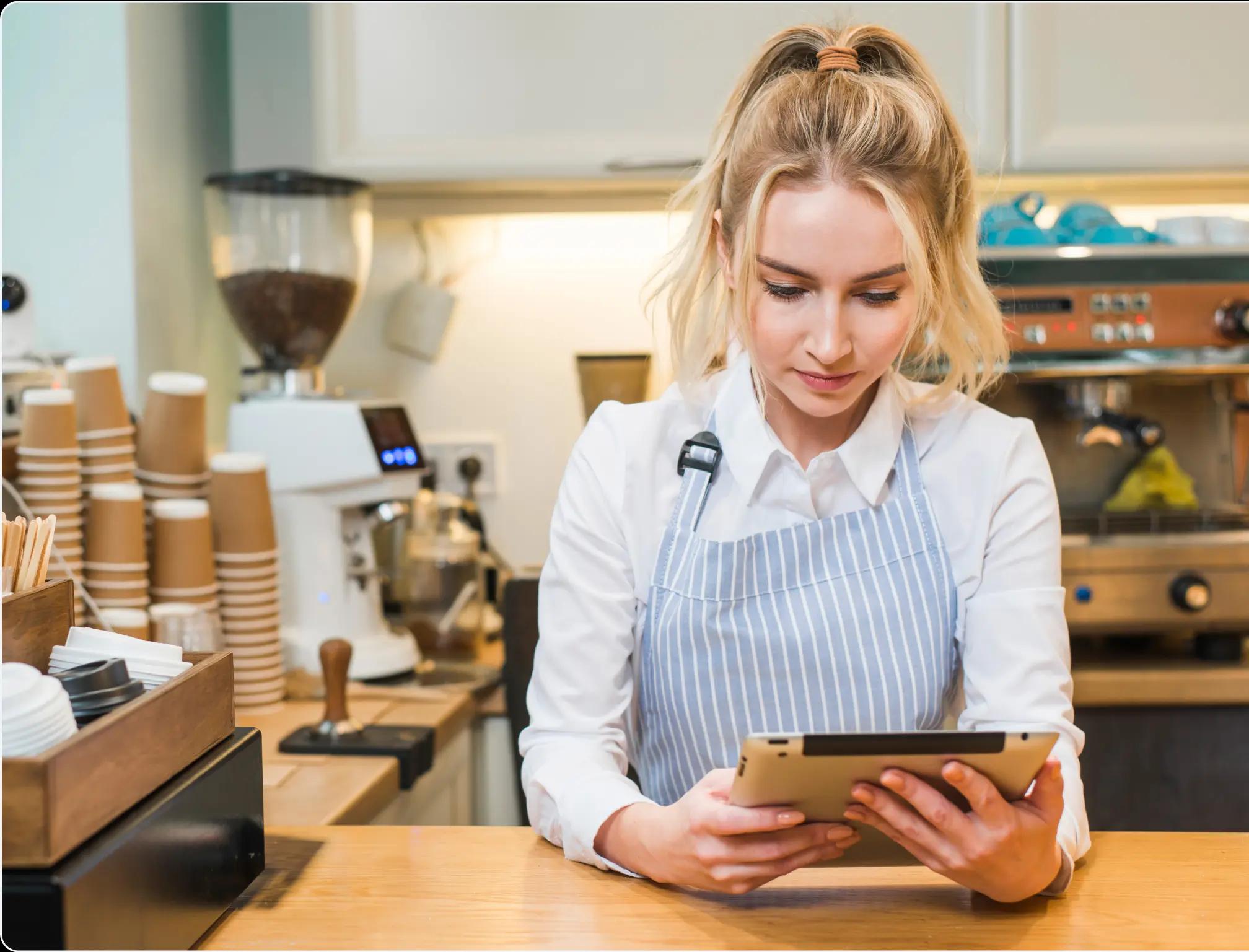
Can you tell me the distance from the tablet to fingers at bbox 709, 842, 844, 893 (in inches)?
1.2

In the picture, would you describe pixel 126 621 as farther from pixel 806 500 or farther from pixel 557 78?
pixel 557 78

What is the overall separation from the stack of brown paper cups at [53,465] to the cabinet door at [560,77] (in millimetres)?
720

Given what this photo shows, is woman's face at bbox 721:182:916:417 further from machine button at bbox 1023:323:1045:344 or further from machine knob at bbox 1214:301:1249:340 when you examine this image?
machine knob at bbox 1214:301:1249:340

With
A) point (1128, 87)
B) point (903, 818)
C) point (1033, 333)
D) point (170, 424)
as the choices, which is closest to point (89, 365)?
point (170, 424)

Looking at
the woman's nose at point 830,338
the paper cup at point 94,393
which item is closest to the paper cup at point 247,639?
the paper cup at point 94,393

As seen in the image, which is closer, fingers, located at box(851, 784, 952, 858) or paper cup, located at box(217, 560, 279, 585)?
fingers, located at box(851, 784, 952, 858)

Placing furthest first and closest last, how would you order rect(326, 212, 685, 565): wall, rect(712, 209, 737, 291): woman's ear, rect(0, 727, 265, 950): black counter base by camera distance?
rect(326, 212, 685, 565): wall → rect(712, 209, 737, 291): woman's ear → rect(0, 727, 265, 950): black counter base

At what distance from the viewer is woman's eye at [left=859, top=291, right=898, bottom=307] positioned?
954mm

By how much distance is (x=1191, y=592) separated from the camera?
5.95ft

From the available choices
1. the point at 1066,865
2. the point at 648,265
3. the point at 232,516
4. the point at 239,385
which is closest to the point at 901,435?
the point at 1066,865

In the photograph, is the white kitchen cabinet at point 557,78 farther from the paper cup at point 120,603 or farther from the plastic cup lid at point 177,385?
the paper cup at point 120,603

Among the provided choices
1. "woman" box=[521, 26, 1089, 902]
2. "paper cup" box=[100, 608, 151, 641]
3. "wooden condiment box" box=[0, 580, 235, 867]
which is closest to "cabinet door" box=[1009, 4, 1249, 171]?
"woman" box=[521, 26, 1089, 902]

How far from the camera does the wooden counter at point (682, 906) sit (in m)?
0.76

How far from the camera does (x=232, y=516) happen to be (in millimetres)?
1679
